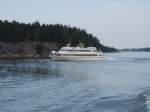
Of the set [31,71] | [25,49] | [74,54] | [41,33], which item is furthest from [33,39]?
[31,71]

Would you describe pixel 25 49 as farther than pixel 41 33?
No

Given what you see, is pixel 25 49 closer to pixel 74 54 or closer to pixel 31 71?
pixel 74 54

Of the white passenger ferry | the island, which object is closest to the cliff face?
the island

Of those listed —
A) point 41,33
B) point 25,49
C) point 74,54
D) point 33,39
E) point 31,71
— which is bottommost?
point 31,71

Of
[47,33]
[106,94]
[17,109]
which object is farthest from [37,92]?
[47,33]

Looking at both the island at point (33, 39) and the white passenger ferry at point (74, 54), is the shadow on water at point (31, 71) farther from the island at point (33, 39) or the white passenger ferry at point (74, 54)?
the island at point (33, 39)

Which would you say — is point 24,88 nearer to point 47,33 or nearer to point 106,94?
point 106,94

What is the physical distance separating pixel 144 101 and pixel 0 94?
13303mm

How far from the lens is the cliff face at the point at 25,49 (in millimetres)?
167000

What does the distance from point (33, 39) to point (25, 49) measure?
37.4 ft

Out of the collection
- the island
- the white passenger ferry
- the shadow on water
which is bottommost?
the shadow on water

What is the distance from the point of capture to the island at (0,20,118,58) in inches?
6678

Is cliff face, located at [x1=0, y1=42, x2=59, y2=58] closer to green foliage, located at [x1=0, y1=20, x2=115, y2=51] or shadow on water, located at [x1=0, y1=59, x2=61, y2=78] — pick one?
green foliage, located at [x1=0, y1=20, x2=115, y2=51]

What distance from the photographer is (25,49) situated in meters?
171
